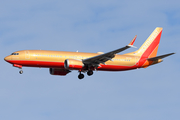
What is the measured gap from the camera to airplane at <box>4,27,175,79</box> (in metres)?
50.9

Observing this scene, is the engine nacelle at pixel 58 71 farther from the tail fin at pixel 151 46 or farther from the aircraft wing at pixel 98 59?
the tail fin at pixel 151 46

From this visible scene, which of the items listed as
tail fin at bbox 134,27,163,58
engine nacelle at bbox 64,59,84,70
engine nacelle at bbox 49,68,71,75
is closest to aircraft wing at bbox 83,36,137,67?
engine nacelle at bbox 64,59,84,70

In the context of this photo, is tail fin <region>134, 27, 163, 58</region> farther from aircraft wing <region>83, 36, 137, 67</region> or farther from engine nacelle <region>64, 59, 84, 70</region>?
engine nacelle <region>64, 59, 84, 70</region>

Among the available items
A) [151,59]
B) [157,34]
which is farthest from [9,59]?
[157,34]

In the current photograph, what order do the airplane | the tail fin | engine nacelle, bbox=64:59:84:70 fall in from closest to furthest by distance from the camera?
engine nacelle, bbox=64:59:84:70
the airplane
the tail fin

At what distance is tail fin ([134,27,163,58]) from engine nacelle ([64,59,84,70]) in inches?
477

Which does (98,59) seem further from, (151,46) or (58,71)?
(151,46)

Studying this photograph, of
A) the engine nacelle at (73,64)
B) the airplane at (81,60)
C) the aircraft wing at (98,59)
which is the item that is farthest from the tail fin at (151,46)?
the engine nacelle at (73,64)

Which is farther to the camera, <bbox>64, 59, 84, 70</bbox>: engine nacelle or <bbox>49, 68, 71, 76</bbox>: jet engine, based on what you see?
<bbox>49, 68, 71, 76</bbox>: jet engine

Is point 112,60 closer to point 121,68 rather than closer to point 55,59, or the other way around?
point 121,68

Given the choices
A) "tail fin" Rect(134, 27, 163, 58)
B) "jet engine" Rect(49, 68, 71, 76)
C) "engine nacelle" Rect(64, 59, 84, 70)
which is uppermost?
"tail fin" Rect(134, 27, 163, 58)

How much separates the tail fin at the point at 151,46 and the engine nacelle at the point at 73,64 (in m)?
12.1

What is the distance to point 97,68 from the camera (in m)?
54.3

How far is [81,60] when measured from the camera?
173 feet
